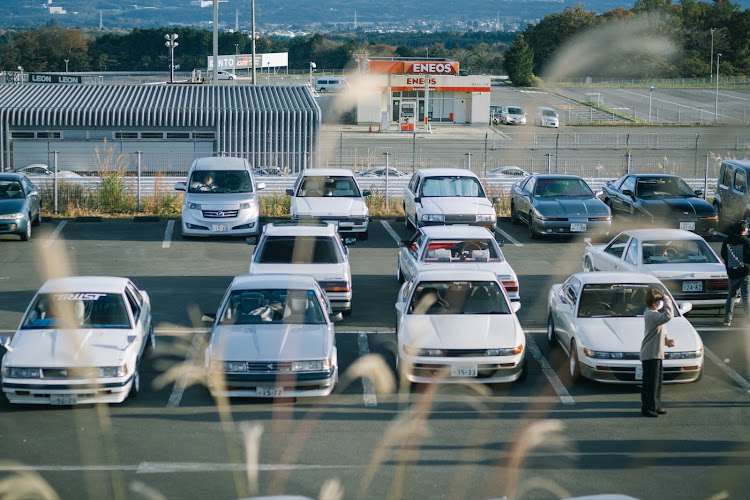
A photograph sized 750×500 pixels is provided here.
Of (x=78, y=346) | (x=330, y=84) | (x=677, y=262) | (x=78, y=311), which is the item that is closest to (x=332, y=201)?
(x=677, y=262)

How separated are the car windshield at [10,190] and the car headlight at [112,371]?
12.7 metres

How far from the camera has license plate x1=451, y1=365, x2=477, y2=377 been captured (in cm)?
1240

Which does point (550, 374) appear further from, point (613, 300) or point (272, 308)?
point (272, 308)

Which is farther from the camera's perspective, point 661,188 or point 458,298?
point 661,188

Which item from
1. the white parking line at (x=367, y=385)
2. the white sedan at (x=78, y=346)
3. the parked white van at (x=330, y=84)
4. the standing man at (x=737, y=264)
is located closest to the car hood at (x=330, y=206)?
the white parking line at (x=367, y=385)

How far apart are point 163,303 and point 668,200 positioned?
12147 mm

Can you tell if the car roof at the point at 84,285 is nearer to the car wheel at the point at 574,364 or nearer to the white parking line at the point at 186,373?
the white parking line at the point at 186,373

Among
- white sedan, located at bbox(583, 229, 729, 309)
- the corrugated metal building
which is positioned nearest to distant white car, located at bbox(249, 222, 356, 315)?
white sedan, located at bbox(583, 229, 729, 309)

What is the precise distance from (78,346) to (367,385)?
338cm

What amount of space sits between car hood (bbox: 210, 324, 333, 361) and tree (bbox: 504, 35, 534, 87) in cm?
8089

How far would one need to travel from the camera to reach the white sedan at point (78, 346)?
1156cm

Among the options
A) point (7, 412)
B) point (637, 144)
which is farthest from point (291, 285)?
point (637, 144)

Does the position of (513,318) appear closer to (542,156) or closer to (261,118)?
(261,118)

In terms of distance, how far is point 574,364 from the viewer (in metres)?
13.0
